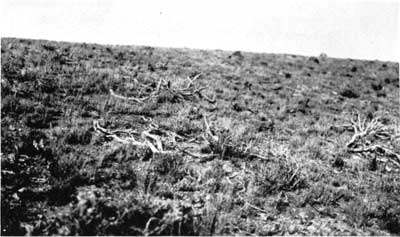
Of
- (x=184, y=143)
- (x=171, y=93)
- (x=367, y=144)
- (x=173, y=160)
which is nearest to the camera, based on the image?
(x=173, y=160)

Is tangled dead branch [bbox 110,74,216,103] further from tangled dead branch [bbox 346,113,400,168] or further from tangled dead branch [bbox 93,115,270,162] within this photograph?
tangled dead branch [bbox 346,113,400,168]

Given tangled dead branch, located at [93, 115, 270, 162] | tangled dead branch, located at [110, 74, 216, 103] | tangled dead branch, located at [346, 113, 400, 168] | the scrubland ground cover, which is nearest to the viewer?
the scrubland ground cover

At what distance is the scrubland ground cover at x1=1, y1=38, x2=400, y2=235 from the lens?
15.8 ft

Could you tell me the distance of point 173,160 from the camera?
21.7 feet

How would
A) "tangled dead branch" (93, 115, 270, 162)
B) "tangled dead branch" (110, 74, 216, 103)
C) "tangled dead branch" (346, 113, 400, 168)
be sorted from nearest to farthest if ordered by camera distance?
1. "tangled dead branch" (93, 115, 270, 162)
2. "tangled dead branch" (346, 113, 400, 168)
3. "tangled dead branch" (110, 74, 216, 103)

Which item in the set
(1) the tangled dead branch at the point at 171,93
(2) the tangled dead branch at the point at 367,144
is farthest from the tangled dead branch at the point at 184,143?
(2) the tangled dead branch at the point at 367,144

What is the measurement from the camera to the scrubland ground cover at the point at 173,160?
4820mm

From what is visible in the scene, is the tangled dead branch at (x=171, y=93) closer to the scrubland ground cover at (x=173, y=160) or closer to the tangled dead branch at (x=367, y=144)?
the scrubland ground cover at (x=173, y=160)

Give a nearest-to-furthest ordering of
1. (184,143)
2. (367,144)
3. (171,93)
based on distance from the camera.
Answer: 1. (184,143)
2. (367,144)
3. (171,93)

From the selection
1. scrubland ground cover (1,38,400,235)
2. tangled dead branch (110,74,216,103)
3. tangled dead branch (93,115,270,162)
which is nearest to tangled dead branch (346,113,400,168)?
scrubland ground cover (1,38,400,235)

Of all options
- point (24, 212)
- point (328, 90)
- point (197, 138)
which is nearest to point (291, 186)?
point (197, 138)

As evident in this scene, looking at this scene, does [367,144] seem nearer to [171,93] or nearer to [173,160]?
[171,93]

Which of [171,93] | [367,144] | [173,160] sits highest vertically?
[171,93]

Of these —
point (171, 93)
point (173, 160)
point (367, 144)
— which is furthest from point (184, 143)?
point (367, 144)
